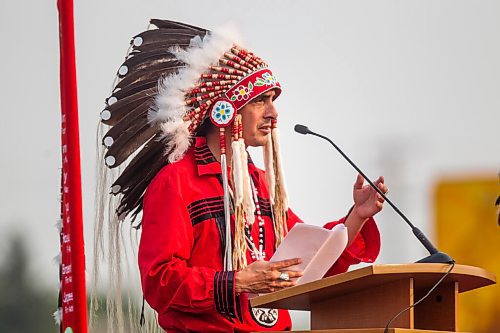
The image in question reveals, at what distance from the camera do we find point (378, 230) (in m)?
4.61

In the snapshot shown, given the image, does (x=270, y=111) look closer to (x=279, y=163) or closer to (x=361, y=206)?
(x=279, y=163)

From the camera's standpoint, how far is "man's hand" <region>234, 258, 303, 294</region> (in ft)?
13.4

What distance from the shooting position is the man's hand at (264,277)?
13.4 ft

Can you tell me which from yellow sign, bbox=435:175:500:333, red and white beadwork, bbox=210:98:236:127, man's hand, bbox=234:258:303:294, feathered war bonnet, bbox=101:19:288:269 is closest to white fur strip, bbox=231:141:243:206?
feathered war bonnet, bbox=101:19:288:269

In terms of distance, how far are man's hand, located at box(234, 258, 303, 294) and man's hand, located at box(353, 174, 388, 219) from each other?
1.47 ft

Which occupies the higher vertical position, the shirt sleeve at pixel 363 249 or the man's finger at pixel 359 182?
the man's finger at pixel 359 182

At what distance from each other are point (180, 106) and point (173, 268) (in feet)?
2.26

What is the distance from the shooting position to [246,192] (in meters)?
4.52

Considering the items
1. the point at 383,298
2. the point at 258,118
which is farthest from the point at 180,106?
the point at 383,298

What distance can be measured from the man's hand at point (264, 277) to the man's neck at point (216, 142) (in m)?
0.59

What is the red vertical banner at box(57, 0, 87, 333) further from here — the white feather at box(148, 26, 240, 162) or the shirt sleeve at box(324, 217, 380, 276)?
the shirt sleeve at box(324, 217, 380, 276)

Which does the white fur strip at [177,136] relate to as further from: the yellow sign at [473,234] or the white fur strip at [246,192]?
the yellow sign at [473,234]

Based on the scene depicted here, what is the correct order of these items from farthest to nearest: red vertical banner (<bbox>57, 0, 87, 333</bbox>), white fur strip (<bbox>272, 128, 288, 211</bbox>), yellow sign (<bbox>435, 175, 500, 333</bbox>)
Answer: white fur strip (<bbox>272, 128, 288, 211</bbox>), red vertical banner (<bbox>57, 0, 87, 333</bbox>), yellow sign (<bbox>435, 175, 500, 333</bbox>)

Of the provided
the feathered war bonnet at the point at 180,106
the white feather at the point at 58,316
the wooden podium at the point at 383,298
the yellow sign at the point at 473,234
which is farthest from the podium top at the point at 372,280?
the white feather at the point at 58,316
